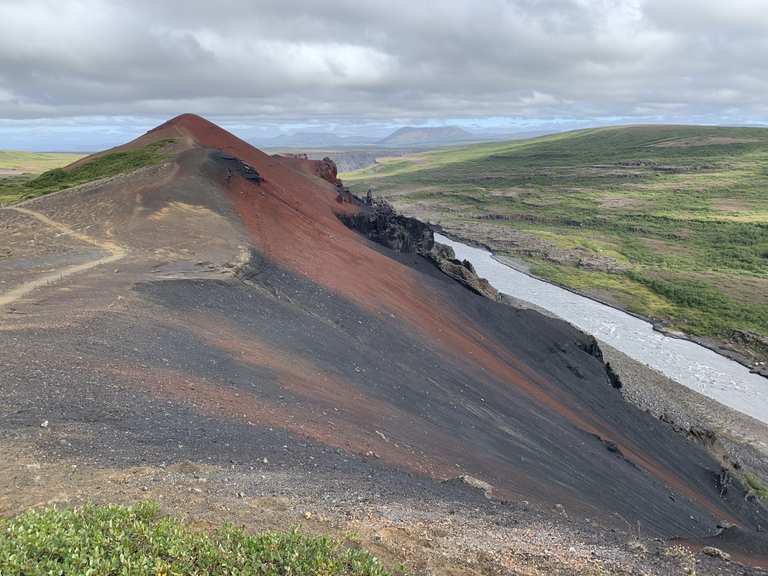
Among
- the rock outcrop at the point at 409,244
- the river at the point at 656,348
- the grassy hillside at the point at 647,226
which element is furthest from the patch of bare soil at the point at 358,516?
the grassy hillside at the point at 647,226

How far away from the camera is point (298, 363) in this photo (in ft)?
65.4

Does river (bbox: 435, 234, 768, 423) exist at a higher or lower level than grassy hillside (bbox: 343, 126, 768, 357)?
lower

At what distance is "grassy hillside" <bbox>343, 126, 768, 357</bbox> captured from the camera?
71.8m

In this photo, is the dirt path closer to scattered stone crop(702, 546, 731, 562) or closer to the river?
scattered stone crop(702, 546, 731, 562)

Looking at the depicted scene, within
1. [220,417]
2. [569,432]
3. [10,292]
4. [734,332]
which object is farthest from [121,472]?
[734,332]

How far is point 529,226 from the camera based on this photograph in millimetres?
125625

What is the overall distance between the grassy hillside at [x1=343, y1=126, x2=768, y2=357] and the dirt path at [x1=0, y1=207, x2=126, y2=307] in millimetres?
62029

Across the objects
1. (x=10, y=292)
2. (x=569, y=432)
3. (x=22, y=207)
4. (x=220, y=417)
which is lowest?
(x=569, y=432)

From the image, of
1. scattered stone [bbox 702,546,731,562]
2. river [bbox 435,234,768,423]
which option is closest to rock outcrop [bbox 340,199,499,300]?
river [bbox 435,234,768,423]

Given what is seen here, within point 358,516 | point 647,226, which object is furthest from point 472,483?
point 647,226

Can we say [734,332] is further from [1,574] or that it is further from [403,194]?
[403,194]

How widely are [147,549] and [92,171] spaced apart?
45939 millimetres

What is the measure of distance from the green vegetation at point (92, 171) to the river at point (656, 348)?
4936 centimetres

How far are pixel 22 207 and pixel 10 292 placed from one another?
1805cm
